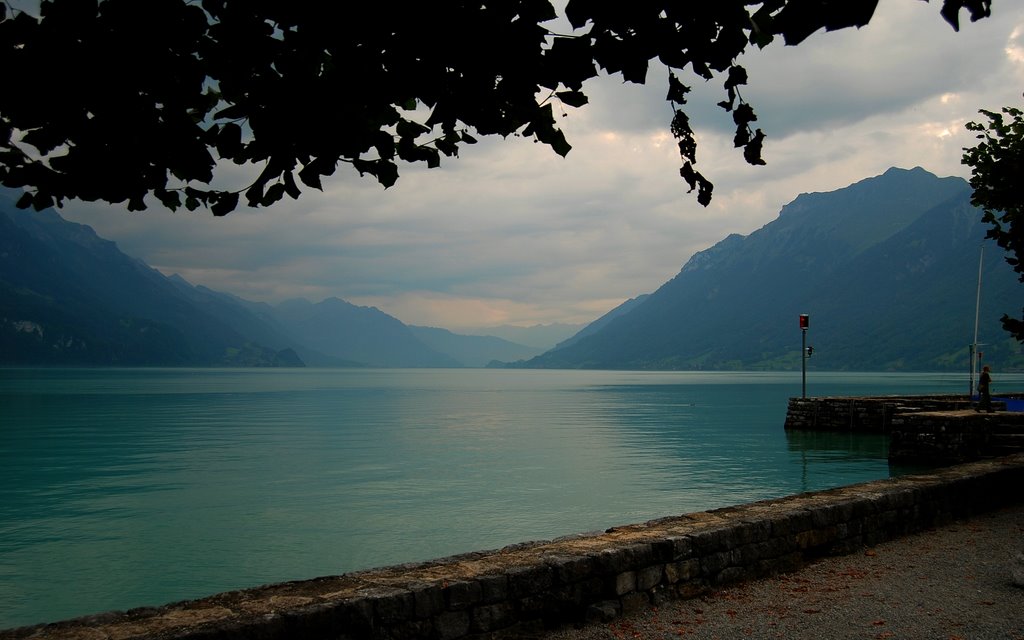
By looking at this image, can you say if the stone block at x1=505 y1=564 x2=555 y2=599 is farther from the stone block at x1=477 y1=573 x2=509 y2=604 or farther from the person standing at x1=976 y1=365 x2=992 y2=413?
the person standing at x1=976 y1=365 x2=992 y2=413

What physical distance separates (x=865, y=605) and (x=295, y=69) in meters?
7.11

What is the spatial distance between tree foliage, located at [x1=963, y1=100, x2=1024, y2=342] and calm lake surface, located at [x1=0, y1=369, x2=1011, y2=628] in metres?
10.1

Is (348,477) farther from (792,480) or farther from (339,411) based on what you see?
(339,411)

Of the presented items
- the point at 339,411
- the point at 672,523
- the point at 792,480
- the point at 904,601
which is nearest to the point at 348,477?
the point at 792,480

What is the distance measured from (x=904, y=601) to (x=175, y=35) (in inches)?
314

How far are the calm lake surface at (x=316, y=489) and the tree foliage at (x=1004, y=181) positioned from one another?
33.2ft

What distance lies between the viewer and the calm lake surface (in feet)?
51.1

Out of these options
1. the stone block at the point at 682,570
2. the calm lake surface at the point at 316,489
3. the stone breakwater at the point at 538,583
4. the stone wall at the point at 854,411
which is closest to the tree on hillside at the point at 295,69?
the stone breakwater at the point at 538,583

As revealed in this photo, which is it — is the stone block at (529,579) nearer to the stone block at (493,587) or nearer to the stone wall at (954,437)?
the stone block at (493,587)

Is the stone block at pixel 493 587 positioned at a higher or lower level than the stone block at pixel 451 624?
higher

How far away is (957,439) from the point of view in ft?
83.8

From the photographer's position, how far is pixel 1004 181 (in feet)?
47.4

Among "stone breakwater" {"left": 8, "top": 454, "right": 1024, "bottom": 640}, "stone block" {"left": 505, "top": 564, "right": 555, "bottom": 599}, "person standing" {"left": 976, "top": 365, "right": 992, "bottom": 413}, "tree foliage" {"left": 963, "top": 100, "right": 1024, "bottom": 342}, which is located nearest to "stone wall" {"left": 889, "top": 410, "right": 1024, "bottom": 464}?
"person standing" {"left": 976, "top": 365, "right": 992, "bottom": 413}

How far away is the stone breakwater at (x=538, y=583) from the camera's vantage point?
545 cm
